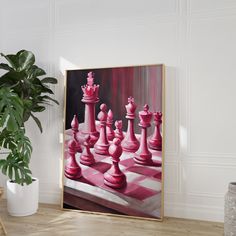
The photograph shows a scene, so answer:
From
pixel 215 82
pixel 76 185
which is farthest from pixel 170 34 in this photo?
pixel 76 185

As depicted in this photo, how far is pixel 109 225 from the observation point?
8.36 feet

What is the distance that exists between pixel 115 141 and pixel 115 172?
1.03 feet

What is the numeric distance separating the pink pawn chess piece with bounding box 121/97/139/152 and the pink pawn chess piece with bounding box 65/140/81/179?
0.58 m

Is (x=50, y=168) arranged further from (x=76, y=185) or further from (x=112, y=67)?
(x=112, y=67)

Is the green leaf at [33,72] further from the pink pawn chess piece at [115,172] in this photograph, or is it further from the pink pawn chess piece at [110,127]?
the pink pawn chess piece at [115,172]

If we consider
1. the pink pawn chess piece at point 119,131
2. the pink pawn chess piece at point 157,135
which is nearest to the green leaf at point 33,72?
the pink pawn chess piece at point 119,131

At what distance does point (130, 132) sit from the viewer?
9.27 ft

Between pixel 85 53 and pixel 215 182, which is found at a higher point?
pixel 85 53

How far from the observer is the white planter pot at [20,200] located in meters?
2.78

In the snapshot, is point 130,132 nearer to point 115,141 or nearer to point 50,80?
point 115,141

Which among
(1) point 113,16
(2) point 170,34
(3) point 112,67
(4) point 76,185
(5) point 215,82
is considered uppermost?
(1) point 113,16

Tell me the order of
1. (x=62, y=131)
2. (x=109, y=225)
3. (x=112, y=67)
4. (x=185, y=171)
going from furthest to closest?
(x=62, y=131) → (x=112, y=67) → (x=185, y=171) → (x=109, y=225)

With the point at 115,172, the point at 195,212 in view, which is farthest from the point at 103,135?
the point at 195,212

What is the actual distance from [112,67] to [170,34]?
26.5 inches
